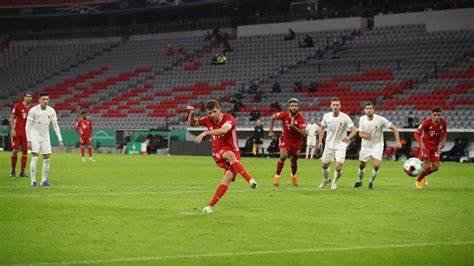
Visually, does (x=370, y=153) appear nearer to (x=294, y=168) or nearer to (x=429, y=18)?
(x=294, y=168)

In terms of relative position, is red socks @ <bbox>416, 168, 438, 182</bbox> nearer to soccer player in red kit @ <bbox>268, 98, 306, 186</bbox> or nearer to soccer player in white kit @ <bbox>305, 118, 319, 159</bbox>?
soccer player in red kit @ <bbox>268, 98, 306, 186</bbox>

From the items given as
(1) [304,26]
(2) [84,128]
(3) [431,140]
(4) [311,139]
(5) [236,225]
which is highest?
(1) [304,26]

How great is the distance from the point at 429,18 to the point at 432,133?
3983 centimetres

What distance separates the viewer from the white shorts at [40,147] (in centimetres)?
2420

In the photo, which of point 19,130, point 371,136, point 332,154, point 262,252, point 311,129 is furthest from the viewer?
point 311,129

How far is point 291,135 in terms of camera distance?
26.5 meters

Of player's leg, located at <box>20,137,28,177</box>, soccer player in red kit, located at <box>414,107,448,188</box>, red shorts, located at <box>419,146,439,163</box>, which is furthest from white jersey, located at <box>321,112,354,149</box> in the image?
player's leg, located at <box>20,137,28,177</box>

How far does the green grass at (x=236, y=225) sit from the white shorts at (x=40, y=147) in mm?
1004

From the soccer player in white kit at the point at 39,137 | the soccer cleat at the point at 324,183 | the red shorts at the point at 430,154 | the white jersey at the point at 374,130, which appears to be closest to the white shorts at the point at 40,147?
the soccer player in white kit at the point at 39,137

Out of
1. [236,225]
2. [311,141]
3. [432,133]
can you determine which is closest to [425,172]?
[432,133]

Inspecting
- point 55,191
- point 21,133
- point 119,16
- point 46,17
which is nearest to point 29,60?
point 46,17

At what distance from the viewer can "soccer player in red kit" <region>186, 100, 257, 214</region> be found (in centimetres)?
1716

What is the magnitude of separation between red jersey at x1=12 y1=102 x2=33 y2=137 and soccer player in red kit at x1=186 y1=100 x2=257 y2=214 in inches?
501

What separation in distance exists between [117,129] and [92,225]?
4989cm
